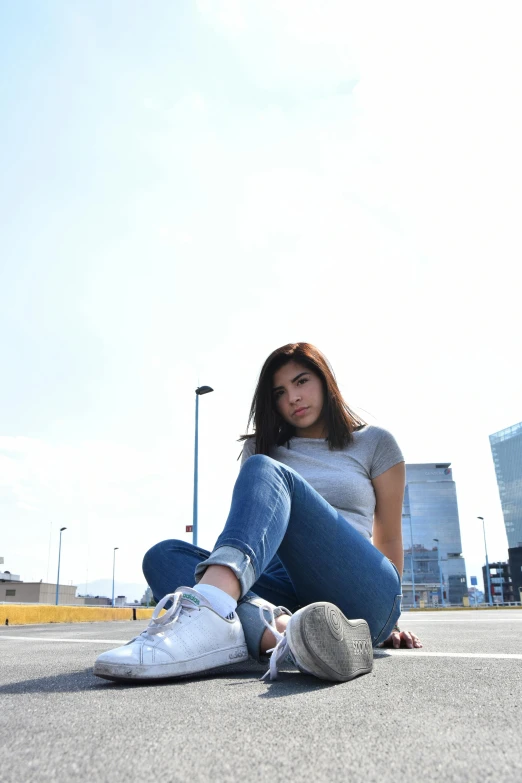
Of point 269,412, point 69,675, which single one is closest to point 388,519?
point 269,412

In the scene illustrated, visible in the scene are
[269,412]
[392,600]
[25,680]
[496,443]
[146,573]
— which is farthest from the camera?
[496,443]

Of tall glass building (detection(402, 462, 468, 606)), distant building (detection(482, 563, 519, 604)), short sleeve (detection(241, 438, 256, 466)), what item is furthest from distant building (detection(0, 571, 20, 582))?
distant building (detection(482, 563, 519, 604))

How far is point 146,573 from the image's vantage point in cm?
232

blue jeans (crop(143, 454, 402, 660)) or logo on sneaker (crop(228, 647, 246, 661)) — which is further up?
blue jeans (crop(143, 454, 402, 660))

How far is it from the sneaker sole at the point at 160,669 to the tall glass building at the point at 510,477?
110309 mm

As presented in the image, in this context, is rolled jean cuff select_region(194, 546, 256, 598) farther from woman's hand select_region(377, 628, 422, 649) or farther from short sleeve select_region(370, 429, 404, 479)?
woman's hand select_region(377, 628, 422, 649)

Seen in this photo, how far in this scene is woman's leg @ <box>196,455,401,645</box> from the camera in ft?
5.32

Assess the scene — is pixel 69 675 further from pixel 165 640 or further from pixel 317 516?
pixel 317 516

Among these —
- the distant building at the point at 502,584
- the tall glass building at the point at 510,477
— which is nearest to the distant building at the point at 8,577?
the distant building at the point at 502,584

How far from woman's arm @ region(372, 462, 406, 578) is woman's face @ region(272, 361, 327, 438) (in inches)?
14.3

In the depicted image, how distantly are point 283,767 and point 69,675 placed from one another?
1256mm

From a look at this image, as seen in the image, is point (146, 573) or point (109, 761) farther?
point (146, 573)

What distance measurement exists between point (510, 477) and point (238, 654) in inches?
4409

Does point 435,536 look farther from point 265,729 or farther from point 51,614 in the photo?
point 265,729
